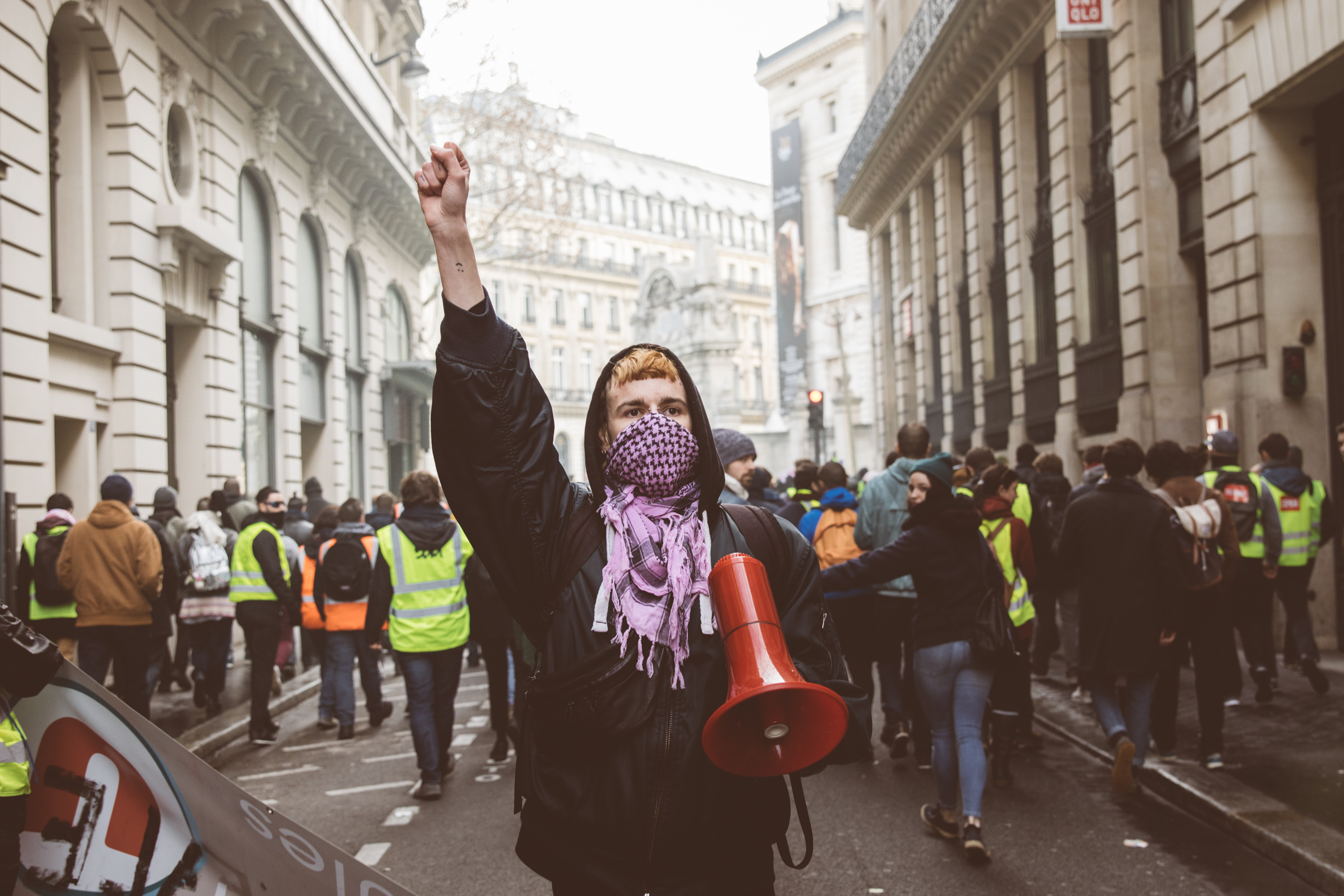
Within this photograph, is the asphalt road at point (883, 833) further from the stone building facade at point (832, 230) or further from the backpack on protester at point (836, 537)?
the stone building facade at point (832, 230)

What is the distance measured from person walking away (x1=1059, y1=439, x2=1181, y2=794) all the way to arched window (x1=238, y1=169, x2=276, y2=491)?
43.5 feet

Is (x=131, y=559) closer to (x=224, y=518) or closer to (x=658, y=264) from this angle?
(x=224, y=518)

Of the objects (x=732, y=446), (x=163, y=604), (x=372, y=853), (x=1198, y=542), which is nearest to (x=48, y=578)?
(x=163, y=604)

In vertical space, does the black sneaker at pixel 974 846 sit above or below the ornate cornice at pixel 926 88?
below

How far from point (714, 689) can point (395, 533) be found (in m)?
5.68

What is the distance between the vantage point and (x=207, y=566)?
1052 cm

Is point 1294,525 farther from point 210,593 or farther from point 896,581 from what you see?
point 210,593

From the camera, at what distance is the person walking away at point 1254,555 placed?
9.12m

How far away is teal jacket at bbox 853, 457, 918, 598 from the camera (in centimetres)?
782

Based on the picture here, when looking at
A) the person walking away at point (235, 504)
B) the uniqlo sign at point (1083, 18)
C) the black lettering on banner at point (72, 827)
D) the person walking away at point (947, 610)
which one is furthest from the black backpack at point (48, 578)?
the uniqlo sign at point (1083, 18)

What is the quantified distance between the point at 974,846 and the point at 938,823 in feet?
1.52

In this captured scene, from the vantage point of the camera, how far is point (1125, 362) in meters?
15.7

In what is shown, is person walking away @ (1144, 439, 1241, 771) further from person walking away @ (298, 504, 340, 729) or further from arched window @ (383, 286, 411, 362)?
arched window @ (383, 286, 411, 362)

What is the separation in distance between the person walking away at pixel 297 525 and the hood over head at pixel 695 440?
9493 mm
